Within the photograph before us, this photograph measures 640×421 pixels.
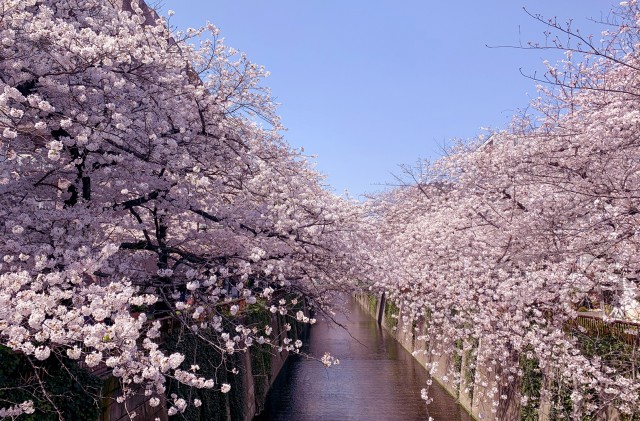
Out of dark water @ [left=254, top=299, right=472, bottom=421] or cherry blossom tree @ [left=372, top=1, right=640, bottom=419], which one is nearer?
cherry blossom tree @ [left=372, top=1, right=640, bottom=419]

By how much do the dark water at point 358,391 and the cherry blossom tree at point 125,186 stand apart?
4.32m

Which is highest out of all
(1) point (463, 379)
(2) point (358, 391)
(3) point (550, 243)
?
(3) point (550, 243)

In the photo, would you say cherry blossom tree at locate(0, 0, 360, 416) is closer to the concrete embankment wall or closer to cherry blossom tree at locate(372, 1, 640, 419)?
cherry blossom tree at locate(372, 1, 640, 419)

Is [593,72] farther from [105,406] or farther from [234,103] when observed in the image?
[105,406]

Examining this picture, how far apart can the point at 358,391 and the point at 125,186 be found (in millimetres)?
16001

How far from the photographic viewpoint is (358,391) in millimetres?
24031

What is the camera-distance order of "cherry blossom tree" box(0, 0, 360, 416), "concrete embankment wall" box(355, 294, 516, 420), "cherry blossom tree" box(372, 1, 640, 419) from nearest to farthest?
"cherry blossom tree" box(0, 0, 360, 416) → "cherry blossom tree" box(372, 1, 640, 419) → "concrete embankment wall" box(355, 294, 516, 420)

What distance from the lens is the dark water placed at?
20.5m

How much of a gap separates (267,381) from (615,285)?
15020 millimetres

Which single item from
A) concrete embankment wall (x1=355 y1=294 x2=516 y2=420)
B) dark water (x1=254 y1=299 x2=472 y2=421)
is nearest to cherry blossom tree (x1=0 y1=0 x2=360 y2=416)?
dark water (x1=254 y1=299 x2=472 y2=421)

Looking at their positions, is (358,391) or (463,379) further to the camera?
(358,391)

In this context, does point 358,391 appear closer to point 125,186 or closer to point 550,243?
point 550,243

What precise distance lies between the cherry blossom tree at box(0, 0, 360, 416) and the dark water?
432 centimetres

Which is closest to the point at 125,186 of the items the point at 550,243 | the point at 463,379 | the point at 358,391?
the point at 550,243
